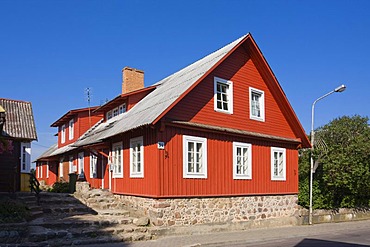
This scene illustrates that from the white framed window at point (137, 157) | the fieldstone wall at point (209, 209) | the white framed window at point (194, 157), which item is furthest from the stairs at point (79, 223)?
the white framed window at point (194, 157)

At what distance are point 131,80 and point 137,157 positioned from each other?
968 cm

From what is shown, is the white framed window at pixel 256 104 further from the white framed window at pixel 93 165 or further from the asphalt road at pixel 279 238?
the white framed window at pixel 93 165

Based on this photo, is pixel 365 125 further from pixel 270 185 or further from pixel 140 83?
pixel 140 83

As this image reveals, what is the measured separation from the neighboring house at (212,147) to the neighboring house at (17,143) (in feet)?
9.62

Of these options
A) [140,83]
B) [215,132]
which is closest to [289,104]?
[215,132]

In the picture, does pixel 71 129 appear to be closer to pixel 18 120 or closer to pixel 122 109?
pixel 122 109

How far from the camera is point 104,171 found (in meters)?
20.5

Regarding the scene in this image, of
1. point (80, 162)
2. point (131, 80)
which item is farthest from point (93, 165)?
point (131, 80)

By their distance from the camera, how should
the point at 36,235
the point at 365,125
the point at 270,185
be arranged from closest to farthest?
the point at 36,235, the point at 270,185, the point at 365,125

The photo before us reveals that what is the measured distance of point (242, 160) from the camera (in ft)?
59.4

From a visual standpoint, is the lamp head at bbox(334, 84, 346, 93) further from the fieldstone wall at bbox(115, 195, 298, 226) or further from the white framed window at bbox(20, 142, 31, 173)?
the white framed window at bbox(20, 142, 31, 173)

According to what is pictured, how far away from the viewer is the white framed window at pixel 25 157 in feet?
65.1

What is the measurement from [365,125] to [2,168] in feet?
61.2

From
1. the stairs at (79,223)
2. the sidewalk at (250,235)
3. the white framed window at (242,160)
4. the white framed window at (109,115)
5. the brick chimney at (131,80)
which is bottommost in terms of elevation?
the sidewalk at (250,235)
